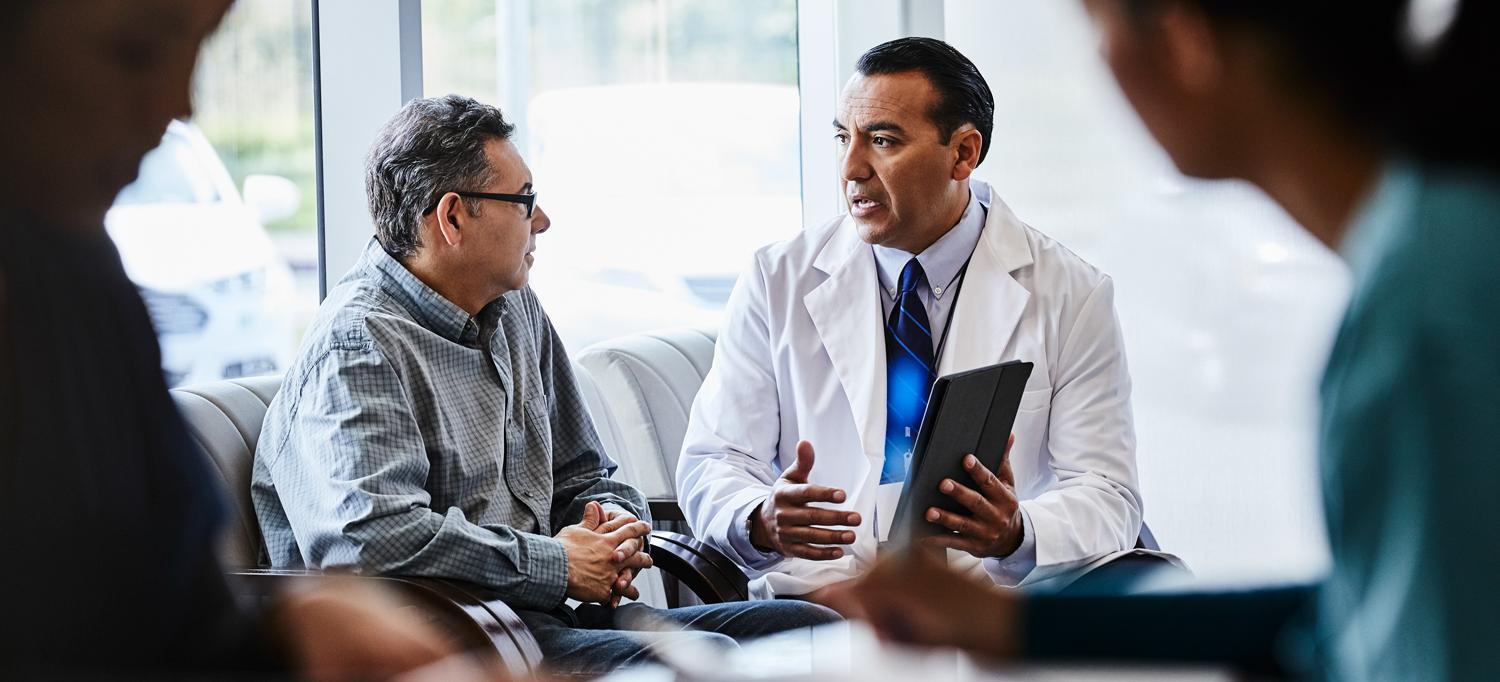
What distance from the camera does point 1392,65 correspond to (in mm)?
391

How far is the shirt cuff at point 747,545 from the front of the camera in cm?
171

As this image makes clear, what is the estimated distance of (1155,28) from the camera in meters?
0.41

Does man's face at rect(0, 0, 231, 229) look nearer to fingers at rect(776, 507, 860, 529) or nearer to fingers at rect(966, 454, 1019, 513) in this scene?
fingers at rect(966, 454, 1019, 513)

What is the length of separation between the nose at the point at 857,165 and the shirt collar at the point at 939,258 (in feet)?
0.39

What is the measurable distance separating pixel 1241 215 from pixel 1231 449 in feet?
2.75

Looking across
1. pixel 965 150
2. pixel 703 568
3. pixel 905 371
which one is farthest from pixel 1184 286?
pixel 703 568

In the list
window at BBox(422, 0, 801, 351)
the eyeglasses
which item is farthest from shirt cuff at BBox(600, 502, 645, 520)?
window at BBox(422, 0, 801, 351)

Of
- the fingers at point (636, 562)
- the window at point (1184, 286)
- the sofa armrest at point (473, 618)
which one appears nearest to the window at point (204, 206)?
the window at point (1184, 286)

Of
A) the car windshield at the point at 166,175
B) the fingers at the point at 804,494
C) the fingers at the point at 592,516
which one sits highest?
the car windshield at the point at 166,175

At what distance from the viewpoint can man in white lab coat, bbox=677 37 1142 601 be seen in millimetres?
1735

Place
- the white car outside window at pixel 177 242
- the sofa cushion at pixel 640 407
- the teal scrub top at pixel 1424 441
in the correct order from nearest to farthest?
1. the teal scrub top at pixel 1424 441
2. the white car outside window at pixel 177 242
3. the sofa cushion at pixel 640 407

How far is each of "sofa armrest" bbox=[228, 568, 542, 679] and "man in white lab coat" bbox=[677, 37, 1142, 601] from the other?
1.26 feet

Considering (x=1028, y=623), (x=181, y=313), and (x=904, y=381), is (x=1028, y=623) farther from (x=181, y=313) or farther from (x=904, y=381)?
(x=904, y=381)

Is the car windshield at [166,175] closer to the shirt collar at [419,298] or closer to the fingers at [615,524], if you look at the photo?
the shirt collar at [419,298]
